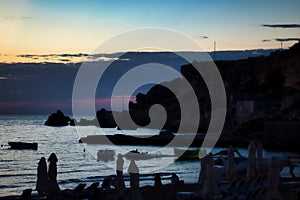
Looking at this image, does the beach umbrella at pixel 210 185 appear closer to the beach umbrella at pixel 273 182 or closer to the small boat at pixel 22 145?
the beach umbrella at pixel 273 182

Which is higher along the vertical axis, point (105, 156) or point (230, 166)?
point (230, 166)

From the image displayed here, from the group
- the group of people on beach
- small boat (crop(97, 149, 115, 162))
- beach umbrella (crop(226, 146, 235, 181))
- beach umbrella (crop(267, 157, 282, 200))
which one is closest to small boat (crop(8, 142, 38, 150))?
small boat (crop(97, 149, 115, 162))

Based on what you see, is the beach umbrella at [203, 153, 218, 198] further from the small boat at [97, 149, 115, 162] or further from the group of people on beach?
the small boat at [97, 149, 115, 162]

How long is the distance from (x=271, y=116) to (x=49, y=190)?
72.2 m

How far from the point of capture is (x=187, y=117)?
159375mm

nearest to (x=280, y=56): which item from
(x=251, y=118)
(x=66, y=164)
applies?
(x=251, y=118)

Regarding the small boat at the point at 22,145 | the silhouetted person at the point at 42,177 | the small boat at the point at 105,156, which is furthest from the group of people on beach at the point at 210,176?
the small boat at the point at 22,145

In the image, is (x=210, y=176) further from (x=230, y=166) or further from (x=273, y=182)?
(x=230, y=166)

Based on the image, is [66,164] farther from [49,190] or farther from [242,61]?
[242,61]

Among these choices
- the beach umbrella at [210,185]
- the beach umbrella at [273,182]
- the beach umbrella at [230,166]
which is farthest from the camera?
the beach umbrella at [230,166]

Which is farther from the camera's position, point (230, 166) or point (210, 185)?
point (230, 166)

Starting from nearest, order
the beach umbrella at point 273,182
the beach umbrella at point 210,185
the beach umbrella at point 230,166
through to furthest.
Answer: the beach umbrella at point 273,182, the beach umbrella at point 210,185, the beach umbrella at point 230,166

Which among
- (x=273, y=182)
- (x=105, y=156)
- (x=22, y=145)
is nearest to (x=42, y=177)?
(x=273, y=182)

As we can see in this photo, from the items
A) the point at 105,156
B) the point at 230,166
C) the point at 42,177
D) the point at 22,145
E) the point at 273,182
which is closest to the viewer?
the point at 273,182
